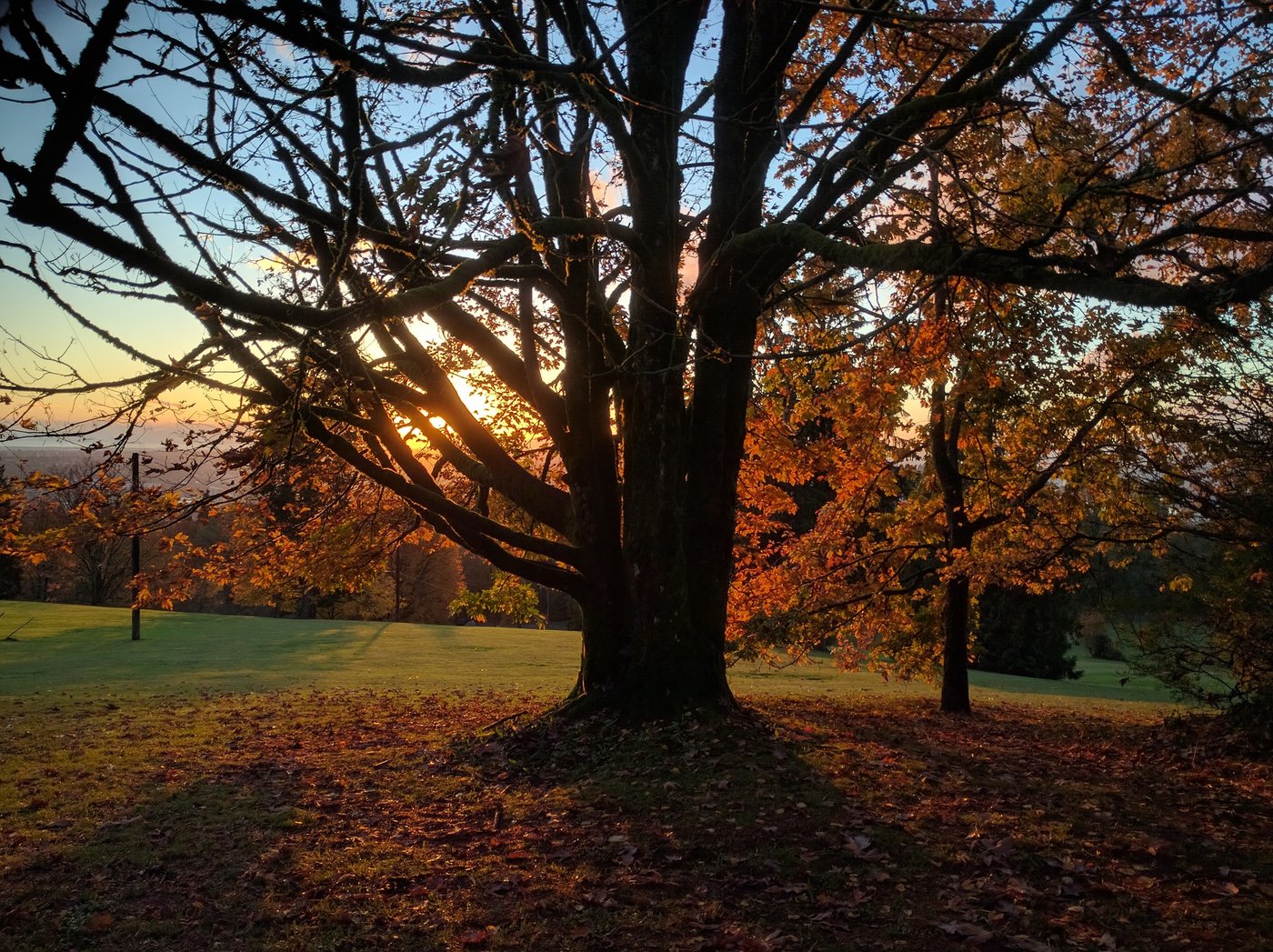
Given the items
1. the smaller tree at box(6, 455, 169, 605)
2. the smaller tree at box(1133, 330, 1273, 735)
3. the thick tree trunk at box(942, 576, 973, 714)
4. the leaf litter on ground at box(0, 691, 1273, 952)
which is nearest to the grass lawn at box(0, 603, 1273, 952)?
Answer: the leaf litter on ground at box(0, 691, 1273, 952)

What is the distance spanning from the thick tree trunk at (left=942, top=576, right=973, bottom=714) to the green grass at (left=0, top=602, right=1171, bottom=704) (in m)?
2.71

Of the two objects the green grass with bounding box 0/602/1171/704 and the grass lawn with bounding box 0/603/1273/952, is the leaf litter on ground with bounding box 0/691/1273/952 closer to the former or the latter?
the grass lawn with bounding box 0/603/1273/952

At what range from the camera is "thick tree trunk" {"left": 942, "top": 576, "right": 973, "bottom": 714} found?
50.8ft

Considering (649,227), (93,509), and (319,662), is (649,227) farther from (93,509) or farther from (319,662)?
(319,662)

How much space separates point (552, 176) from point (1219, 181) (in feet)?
26.0

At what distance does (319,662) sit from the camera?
23.9 m

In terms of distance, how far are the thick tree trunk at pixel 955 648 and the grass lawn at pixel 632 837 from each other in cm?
386

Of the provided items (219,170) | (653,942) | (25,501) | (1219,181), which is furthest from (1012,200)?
(25,501)

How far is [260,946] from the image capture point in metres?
4.46

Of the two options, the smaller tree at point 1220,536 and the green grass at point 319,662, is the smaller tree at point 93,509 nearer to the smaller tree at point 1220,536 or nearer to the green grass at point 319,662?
the green grass at point 319,662

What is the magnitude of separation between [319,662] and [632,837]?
20.2 m

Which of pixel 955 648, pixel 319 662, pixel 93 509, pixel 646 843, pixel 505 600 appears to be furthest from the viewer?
pixel 319 662

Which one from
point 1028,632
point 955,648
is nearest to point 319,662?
point 955,648

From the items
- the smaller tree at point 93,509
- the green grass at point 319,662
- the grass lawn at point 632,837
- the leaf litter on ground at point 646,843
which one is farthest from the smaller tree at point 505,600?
the smaller tree at point 93,509
